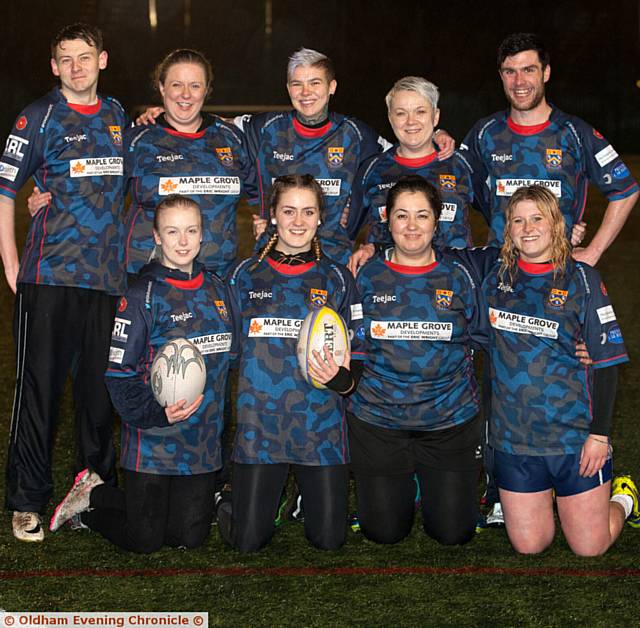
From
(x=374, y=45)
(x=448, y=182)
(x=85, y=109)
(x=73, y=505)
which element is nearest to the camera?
(x=73, y=505)

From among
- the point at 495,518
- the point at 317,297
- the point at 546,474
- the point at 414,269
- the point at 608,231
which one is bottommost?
the point at 495,518

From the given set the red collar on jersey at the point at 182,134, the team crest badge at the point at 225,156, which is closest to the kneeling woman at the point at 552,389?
the team crest badge at the point at 225,156

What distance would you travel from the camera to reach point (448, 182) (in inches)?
158

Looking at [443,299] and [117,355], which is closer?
[117,355]

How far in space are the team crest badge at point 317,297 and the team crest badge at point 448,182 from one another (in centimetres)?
74

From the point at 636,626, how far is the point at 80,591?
1743 millimetres

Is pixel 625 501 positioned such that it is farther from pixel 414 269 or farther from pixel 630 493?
pixel 414 269

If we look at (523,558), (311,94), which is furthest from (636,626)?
(311,94)

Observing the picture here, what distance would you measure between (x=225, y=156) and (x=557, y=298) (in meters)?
1.45

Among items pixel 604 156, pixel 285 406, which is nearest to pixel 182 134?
pixel 285 406

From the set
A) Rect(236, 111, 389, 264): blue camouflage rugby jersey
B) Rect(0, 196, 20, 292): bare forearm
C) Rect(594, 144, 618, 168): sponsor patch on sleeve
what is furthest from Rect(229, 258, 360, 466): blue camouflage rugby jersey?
Rect(594, 144, 618, 168): sponsor patch on sleeve

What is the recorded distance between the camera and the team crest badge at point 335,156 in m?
4.15

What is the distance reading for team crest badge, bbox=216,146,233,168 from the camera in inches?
158

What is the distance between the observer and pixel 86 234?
3838 millimetres
